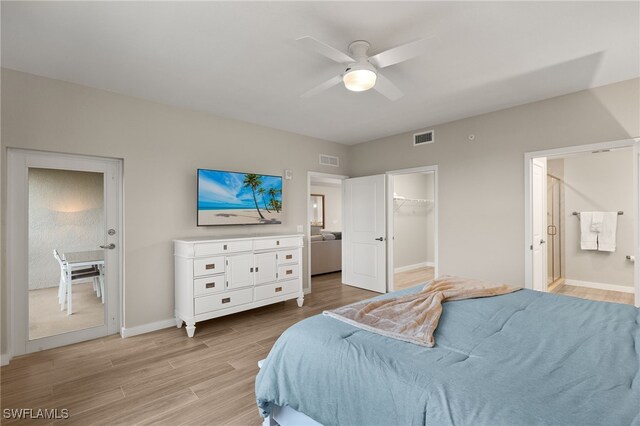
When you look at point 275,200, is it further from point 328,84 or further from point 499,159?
point 499,159

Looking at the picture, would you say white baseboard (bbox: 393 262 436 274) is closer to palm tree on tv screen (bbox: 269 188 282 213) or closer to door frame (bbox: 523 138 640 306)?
door frame (bbox: 523 138 640 306)

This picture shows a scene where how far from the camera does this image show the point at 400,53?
2066 millimetres

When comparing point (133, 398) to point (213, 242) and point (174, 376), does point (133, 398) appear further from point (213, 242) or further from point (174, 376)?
point (213, 242)

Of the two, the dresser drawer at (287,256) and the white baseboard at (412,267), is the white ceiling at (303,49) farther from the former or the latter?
the white baseboard at (412,267)

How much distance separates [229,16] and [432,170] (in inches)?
137

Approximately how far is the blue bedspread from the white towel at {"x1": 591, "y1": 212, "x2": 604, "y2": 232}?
3894 mm

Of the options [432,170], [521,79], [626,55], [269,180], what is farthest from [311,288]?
[626,55]

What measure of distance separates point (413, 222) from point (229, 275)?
5.15m

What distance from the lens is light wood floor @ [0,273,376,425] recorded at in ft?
6.71

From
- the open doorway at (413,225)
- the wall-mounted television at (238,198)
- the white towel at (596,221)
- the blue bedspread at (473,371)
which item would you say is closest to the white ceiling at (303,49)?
the wall-mounted television at (238,198)

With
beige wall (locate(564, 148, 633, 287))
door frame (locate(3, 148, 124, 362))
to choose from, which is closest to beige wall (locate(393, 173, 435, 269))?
beige wall (locate(564, 148, 633, 287))

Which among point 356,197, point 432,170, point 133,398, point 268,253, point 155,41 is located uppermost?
point 155,41

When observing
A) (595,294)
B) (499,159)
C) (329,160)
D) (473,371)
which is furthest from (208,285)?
(595,294)

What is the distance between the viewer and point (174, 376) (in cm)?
250
